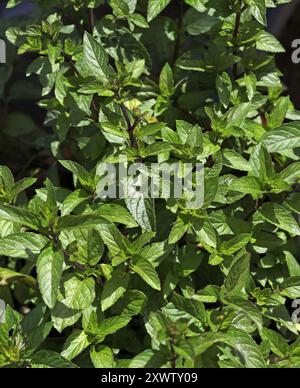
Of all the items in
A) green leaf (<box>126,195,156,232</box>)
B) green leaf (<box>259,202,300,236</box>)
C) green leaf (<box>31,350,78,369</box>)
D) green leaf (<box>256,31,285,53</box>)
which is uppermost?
green leaf (<box>256,31,285,53</box>)

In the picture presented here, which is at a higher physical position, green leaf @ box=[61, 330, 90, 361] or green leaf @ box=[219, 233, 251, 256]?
green leaf @ box=[219, 233, 251, 256]

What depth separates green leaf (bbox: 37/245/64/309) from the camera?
1.23 m

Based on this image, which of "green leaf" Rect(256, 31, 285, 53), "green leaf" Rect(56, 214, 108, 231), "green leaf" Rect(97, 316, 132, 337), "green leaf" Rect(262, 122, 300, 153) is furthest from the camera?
"green leaf" Rect(256, 31, 285, 53)

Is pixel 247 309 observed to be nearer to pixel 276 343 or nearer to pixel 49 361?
pixel 276 343

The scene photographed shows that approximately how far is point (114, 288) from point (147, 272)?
0.09 meters

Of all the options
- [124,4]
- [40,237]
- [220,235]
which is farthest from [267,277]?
[124,4]

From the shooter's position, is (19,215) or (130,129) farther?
(130,129)

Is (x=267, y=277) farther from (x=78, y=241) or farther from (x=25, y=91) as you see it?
(x=25, y=91)

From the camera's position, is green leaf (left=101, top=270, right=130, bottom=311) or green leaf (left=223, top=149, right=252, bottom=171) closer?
green leaf (left=101, top=270, right=130, bottom=311)

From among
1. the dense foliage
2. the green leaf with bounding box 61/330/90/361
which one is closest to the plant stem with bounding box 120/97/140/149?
the dense foliage

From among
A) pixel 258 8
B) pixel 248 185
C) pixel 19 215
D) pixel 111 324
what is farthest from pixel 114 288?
pixel 258 8

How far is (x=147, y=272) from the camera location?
1390mm

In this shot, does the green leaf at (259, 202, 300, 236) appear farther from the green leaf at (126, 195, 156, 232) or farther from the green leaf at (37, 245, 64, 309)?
the green leaf at (37, 245, 64, 309)

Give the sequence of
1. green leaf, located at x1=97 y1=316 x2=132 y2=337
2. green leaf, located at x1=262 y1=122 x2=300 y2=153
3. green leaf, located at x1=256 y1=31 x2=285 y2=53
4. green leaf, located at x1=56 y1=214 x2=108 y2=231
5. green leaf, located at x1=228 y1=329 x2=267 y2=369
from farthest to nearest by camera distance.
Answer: green leaf, located at x1=256 y1=31 x2=285 y2=53
green leaf, located at x1=262 y1=122 x2=300 y2=153
green leaf, located at x1=97 y1=316 x2=132 y2=337
green leaf, located at x1=228 y1=329 x2=267 y2=369
green leaf, located at x1=56 y1=214 x2=108 y2=231
